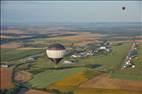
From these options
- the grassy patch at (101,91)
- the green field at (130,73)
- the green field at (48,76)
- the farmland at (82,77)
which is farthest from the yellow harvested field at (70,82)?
the green field at (130,73)

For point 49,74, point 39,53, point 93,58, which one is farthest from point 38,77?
point 39,53

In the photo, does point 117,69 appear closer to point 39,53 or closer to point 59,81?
point 59,81

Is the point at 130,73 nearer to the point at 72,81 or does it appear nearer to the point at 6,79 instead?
the point at 72,81

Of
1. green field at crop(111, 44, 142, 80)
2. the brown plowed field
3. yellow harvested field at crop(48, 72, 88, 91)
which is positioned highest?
green field at crop(111, 44, 142, 80)

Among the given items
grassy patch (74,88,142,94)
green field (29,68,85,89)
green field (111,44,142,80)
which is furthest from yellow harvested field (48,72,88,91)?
green field (111,44,142,80)

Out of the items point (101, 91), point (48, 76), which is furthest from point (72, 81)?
point (101, 91)

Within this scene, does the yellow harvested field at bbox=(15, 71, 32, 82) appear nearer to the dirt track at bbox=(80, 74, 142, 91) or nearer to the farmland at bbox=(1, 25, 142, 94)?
the farmland at bbox=(1, 25, 142, 94)
